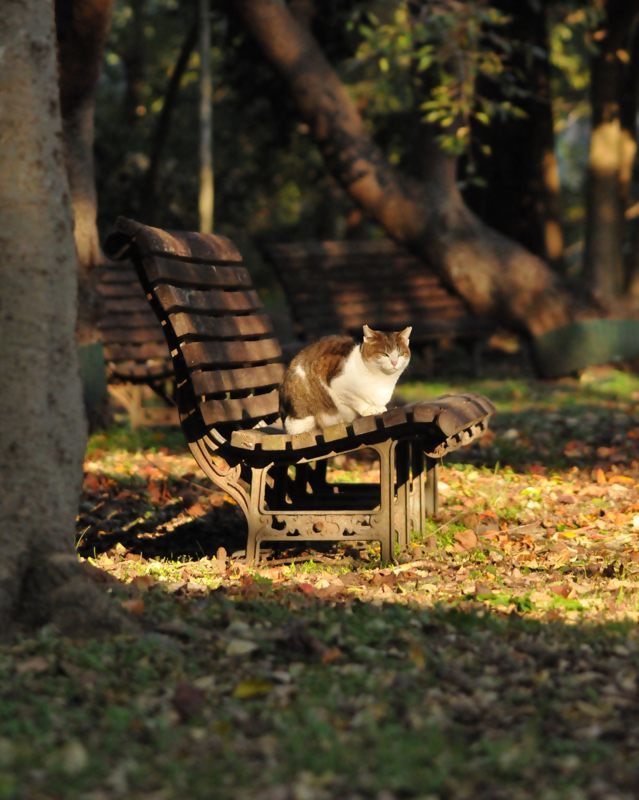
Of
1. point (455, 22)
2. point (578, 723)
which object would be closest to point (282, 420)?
point (578, 723)

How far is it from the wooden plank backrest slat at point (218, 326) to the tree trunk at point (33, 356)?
1300 millimetres

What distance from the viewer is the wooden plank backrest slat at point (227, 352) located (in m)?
6.26

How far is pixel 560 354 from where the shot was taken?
1562cm

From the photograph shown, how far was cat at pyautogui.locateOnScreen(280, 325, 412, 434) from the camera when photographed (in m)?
6.50

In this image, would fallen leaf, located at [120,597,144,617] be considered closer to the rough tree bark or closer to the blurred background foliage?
the blurred background foliage

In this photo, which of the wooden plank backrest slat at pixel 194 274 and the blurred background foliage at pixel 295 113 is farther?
the blurred background foliage at pixel 295 113

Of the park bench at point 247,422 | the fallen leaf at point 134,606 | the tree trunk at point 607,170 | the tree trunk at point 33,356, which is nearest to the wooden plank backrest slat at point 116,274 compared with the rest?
the park bench at point 247,422

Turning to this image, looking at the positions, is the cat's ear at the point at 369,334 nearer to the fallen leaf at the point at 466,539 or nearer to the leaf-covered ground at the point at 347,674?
the leaf-covered ground at the point at 347,674

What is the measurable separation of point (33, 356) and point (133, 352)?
7258mm

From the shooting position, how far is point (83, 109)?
34.1 feet

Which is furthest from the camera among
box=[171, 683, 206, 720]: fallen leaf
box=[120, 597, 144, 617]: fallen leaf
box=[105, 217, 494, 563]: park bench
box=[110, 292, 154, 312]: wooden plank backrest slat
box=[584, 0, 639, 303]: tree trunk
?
box=[584, 0, 639, 303]: tree trunk

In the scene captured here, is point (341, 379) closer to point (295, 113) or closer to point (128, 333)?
point (128, 333)

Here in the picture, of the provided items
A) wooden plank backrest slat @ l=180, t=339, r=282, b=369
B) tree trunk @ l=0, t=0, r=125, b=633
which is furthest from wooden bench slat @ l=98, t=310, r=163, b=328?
tree trunk @ l=0, t=0, r=125, b=633

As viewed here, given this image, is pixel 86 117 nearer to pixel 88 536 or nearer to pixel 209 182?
pixel 88 536
